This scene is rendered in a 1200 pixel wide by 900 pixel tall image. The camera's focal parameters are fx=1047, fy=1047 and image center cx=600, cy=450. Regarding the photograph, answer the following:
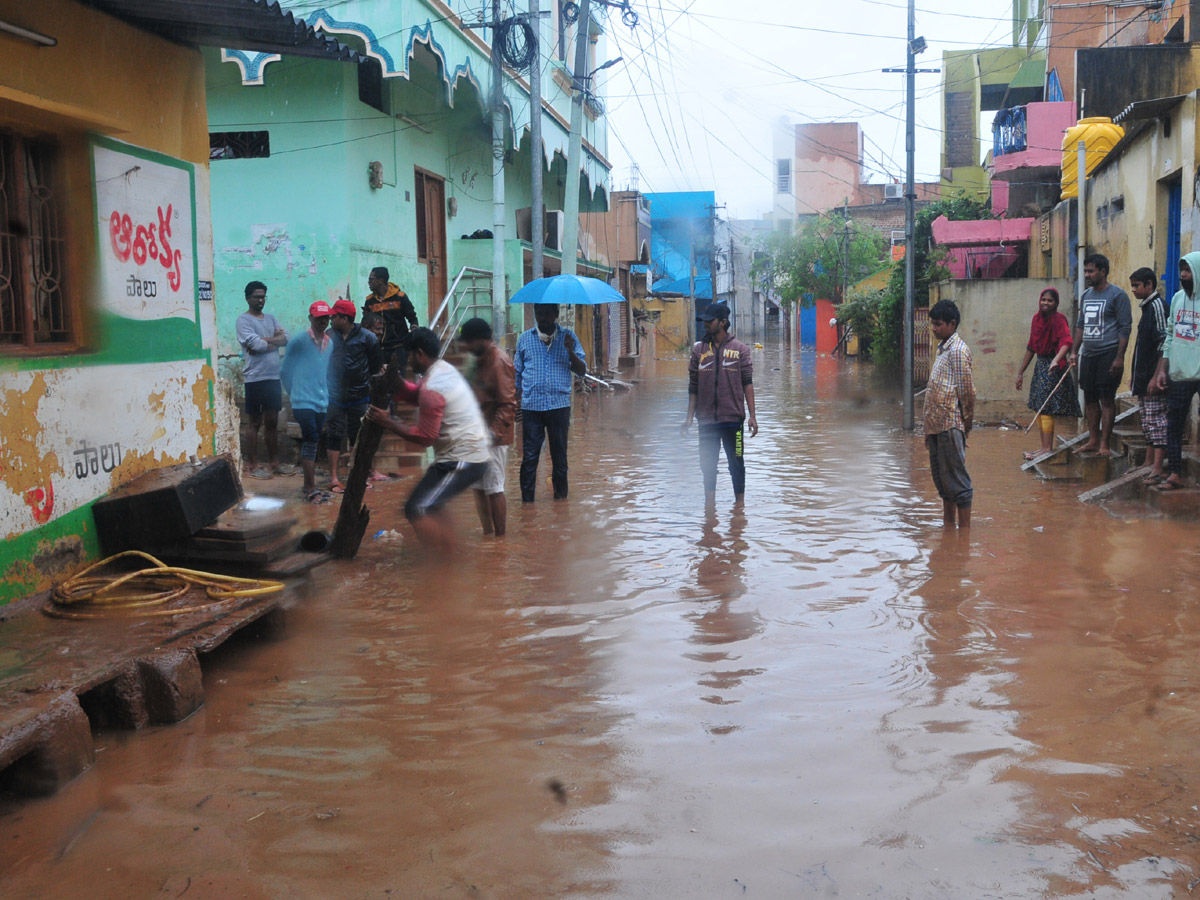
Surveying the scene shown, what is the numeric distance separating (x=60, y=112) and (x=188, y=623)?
276 cm

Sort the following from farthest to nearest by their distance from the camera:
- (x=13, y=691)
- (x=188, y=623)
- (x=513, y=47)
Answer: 1. (x=513, y=47)
2. (x=188, y=623)
3. (x=13, y=691)

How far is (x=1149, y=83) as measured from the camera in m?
14.0

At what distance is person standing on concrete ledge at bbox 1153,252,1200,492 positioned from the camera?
7.70 m

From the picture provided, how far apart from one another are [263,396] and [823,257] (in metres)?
41.3

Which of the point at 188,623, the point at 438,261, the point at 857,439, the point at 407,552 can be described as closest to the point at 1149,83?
the point at 857,439

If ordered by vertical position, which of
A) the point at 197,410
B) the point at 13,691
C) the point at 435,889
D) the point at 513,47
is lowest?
the point at 435,889

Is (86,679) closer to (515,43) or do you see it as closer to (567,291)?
(567,291)

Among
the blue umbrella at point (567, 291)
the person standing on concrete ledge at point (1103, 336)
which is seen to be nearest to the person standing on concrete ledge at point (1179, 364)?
the person standing on concrete ledge at point (1103, 336)

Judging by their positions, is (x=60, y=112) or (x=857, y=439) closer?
(x=60, y=112)

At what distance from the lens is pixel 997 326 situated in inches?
642

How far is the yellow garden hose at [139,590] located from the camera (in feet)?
16.9

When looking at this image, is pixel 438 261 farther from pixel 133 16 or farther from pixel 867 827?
pixel 867 827

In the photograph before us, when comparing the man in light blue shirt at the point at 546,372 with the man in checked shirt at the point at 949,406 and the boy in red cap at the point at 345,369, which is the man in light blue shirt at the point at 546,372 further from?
the man in checked shirt at the point at 949,406

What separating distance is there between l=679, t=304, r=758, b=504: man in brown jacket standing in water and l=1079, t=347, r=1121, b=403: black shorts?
315 cm
